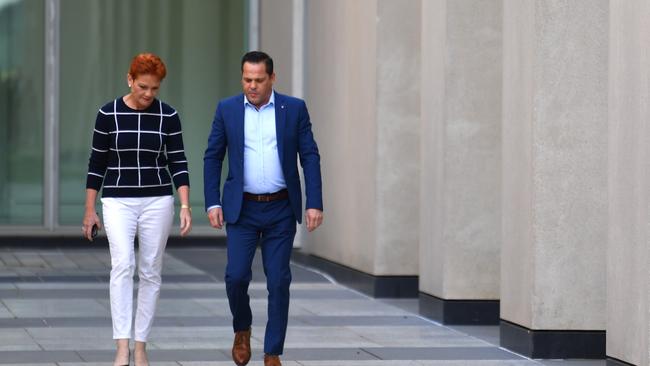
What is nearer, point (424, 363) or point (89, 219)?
point (89, 219)

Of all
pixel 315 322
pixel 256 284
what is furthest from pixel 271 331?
pixel 256 284

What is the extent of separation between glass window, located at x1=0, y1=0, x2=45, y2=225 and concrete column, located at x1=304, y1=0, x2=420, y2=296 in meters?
A: 6.00

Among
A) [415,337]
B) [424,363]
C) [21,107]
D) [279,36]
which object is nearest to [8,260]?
[21,107]

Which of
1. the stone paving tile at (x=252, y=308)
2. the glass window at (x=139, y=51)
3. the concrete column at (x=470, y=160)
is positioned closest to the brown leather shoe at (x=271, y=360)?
the concrete column at (x=470, y=160)

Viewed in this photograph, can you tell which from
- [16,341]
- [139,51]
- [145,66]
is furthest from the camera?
[139,51]

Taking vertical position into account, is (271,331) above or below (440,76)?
below

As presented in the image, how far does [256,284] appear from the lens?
15.3 m

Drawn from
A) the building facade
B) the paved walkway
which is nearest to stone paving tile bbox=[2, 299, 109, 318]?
the paved walkway

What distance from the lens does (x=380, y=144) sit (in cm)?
1412

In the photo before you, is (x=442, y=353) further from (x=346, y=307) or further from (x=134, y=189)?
(x=346, y=307)

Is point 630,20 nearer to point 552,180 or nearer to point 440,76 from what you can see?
point 552,180

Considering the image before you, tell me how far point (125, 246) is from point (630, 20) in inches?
119

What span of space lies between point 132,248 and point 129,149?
0.55 m

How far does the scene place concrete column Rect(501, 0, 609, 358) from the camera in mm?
10102
